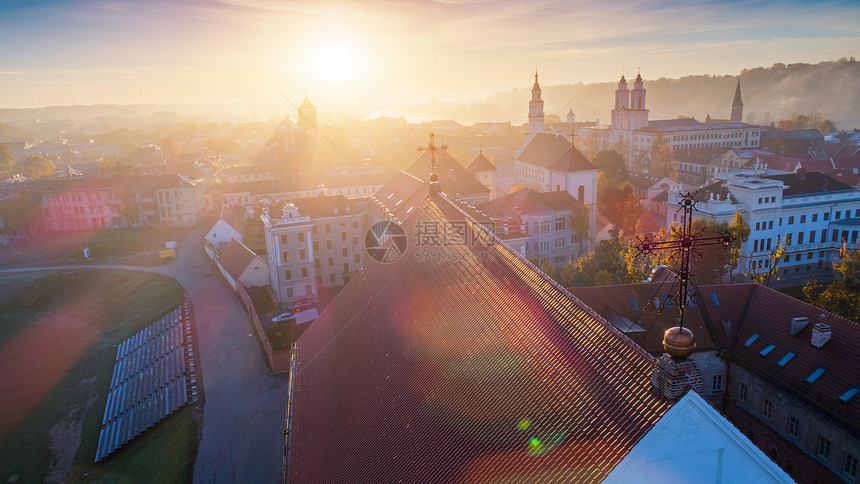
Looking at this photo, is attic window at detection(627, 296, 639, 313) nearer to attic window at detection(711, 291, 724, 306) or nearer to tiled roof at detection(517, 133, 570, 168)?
attic window at detection(711, 291, 724, 306)

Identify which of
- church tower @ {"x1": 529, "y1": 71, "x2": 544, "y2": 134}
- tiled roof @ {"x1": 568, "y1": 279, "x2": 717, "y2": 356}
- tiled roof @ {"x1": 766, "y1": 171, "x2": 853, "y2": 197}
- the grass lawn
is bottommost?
the grass lawn

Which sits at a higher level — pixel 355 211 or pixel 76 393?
pixel 355 211

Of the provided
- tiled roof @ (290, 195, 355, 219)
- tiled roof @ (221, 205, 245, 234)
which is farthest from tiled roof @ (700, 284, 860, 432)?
tiled roof @ (221, 205, 245, 234)

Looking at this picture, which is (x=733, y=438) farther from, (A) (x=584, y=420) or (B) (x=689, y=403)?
(A) (x=584, y=420)

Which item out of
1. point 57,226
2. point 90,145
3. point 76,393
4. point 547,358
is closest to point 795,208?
point 547,358

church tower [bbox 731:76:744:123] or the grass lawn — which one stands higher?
church tower [bbox 731:76:744:123]

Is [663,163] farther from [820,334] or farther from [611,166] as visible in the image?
[820,334]
